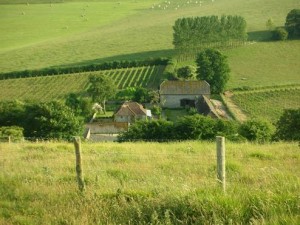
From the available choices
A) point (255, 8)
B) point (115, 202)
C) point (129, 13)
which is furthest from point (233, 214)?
point (129, 13)

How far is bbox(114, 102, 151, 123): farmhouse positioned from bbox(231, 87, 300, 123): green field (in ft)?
38.5

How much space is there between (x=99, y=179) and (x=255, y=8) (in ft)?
454

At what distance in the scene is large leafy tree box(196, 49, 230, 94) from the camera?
61709 mm

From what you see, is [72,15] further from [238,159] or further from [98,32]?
[238,159]

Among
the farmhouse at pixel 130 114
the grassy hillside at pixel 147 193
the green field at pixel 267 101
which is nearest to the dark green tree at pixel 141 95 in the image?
the farmhouse at pixel 130 114

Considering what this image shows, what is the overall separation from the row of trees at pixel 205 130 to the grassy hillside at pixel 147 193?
61.9ft

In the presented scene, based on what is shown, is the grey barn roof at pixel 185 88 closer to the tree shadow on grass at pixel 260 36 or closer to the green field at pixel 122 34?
the green field at pixel 122 34

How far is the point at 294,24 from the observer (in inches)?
3469

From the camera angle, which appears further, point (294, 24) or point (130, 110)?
point (294, 24)

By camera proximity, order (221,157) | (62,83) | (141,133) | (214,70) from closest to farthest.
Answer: (221,157), (141,133), (214,70), (62,83)

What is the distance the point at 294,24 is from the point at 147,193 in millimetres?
86301

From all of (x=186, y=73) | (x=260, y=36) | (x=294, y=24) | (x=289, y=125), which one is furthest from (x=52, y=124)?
(x=260, y=36)

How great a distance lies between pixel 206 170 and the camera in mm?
11547

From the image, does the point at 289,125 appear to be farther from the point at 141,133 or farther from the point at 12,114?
the point at 12,114
